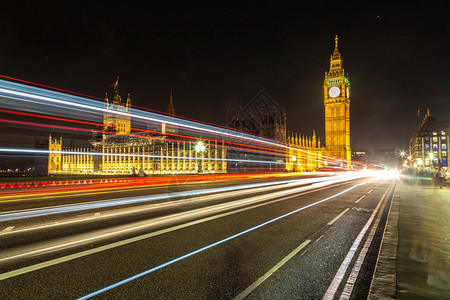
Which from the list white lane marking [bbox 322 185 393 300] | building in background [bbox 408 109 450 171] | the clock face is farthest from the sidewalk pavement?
building in background [bbox 408 109 450 171]

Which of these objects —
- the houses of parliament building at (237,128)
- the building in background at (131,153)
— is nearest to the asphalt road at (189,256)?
the building in background at (131,153)

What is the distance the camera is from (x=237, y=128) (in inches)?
4515

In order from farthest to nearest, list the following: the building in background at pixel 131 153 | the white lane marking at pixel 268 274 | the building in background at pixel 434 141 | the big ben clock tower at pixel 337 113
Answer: the building in background at pixel 434 141, the big ben clock tower at pixel 337 113, the building in background at pixel 131 153, the white lane marking at pixel 268 274

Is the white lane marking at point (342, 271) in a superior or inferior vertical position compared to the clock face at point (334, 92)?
inferior

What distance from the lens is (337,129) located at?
116m

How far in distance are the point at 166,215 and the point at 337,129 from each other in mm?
117257

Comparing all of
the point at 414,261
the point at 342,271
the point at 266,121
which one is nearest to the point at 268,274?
the point at 342,271

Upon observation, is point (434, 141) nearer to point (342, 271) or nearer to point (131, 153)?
point (131, 153)

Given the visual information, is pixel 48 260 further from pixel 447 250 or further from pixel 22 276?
pixel 447 250

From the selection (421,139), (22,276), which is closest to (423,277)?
(22,276)

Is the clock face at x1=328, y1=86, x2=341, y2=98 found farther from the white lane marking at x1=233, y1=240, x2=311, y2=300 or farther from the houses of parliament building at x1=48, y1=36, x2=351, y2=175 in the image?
the white lane marking at x1=233, y1=240, x2=311, y2=300

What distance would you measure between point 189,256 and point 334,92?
412 ft

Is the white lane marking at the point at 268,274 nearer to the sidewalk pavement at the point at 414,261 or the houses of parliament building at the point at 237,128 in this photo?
the sidewalk pavement at the point at 414,261

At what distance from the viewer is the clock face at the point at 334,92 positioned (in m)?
118
